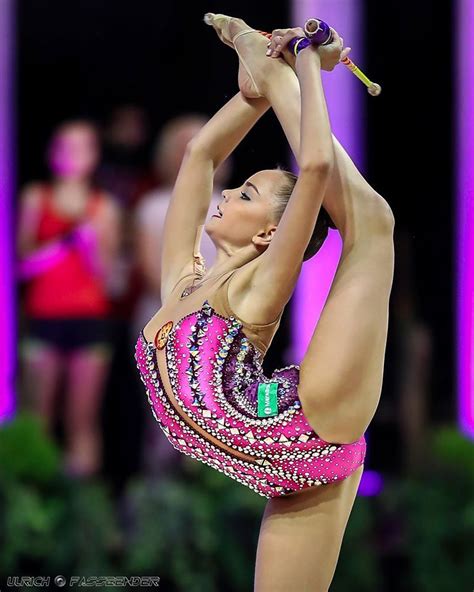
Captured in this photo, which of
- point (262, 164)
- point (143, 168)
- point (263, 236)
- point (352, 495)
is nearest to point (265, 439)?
point (352, 495)

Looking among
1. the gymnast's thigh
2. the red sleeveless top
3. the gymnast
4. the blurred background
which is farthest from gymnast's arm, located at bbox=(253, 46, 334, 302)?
the red sleeveless top

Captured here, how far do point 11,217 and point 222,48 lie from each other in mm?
1000

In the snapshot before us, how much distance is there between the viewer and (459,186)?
3947 millimetres

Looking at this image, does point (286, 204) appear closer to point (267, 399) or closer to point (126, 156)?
point (267, 399)

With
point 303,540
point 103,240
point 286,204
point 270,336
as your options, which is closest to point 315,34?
point 286,204

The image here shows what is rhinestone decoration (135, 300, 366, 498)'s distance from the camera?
2.18 meters

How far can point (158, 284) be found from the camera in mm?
3945

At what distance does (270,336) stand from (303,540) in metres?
0.42

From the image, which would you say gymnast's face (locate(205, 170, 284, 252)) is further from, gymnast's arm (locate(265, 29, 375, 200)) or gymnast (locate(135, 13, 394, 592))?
gymnast's arm (locate(265, 29, 375, 200))

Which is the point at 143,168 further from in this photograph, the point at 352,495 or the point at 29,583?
the point at 352,495

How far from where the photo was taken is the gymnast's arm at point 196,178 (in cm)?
248

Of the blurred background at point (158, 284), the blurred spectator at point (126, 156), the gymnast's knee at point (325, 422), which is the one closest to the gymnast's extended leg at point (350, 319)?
the gymnast's knee at point (325, 422)

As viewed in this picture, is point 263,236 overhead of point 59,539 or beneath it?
overhead

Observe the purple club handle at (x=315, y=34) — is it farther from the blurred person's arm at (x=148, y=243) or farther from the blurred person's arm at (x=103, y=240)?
the blurred person's arm at (x=103, y=240)
